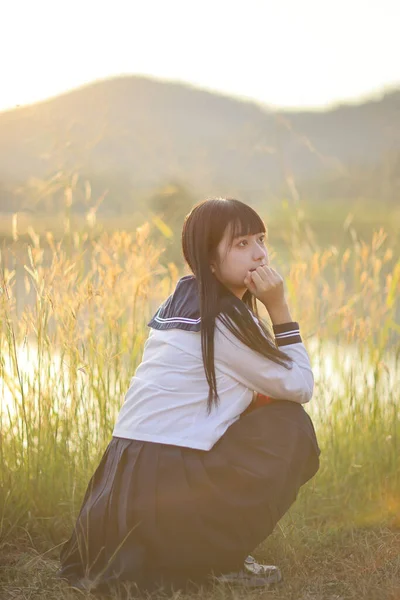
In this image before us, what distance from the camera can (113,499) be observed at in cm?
203

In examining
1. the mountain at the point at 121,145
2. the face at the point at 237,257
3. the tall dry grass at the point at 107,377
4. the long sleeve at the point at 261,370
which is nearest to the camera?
the long sleeve at the point at 261,370

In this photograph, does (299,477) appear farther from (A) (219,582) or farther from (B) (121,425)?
(B) (121,425)

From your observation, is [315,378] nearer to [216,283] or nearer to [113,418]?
[113,418]

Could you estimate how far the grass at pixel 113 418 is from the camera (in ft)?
7.36

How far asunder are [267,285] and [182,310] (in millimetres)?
236

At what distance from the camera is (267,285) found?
6.59ft

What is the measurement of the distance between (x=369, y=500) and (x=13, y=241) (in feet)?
4.95

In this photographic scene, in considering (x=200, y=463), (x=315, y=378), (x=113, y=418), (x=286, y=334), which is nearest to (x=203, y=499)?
(x=200, y=463)

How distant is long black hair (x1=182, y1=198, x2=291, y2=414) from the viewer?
193 cm

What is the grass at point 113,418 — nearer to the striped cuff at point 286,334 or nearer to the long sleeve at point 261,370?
the long sleeve at point 261,370

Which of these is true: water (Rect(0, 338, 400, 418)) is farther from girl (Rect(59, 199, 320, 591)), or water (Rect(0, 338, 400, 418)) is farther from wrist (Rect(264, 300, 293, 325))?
wrist (Rect(264, 300, 293, 325))

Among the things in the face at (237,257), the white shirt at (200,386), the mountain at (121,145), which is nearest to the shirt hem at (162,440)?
the white shirt at (200,386)

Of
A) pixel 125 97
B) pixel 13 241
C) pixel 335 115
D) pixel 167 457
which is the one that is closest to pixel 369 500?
pixel 167 457

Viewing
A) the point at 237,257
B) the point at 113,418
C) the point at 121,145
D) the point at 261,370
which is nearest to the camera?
the point at 261,370
